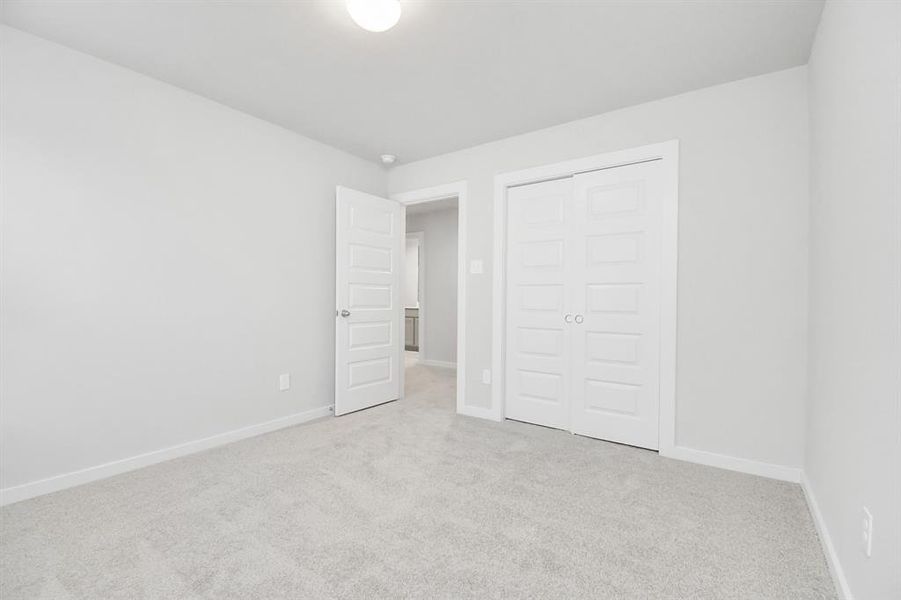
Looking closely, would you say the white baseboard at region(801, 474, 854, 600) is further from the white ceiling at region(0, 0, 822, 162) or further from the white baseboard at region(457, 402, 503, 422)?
the white ceiling at region(0, 0, 822, 162)

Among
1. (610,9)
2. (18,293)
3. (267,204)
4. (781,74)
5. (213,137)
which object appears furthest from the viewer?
(267,204)

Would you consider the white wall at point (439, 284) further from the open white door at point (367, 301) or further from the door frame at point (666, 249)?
the door frame at point (666, 249)

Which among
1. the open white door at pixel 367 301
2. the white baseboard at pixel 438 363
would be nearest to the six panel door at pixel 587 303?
the open white door at pixel 367 301

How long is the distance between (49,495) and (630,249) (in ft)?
12.8

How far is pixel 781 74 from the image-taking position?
238 cm

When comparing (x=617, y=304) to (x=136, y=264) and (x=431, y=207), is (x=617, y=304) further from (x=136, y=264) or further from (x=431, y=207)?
(x=431, y=207)

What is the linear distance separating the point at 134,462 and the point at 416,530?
1974 millimetres

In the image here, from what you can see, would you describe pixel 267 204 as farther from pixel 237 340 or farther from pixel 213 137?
pixel 237 340

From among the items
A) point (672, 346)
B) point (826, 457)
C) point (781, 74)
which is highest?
point (781, 74)

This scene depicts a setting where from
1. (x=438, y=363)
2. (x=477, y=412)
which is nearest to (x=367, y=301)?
(x=477, y=412)

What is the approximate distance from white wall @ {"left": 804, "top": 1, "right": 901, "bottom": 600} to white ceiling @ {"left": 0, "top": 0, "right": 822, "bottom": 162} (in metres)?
0.46

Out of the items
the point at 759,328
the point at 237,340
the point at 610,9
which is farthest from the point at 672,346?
the point at 237,340

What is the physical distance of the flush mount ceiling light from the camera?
1796mm

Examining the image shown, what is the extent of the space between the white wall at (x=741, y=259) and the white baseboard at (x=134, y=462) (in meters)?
3.09
